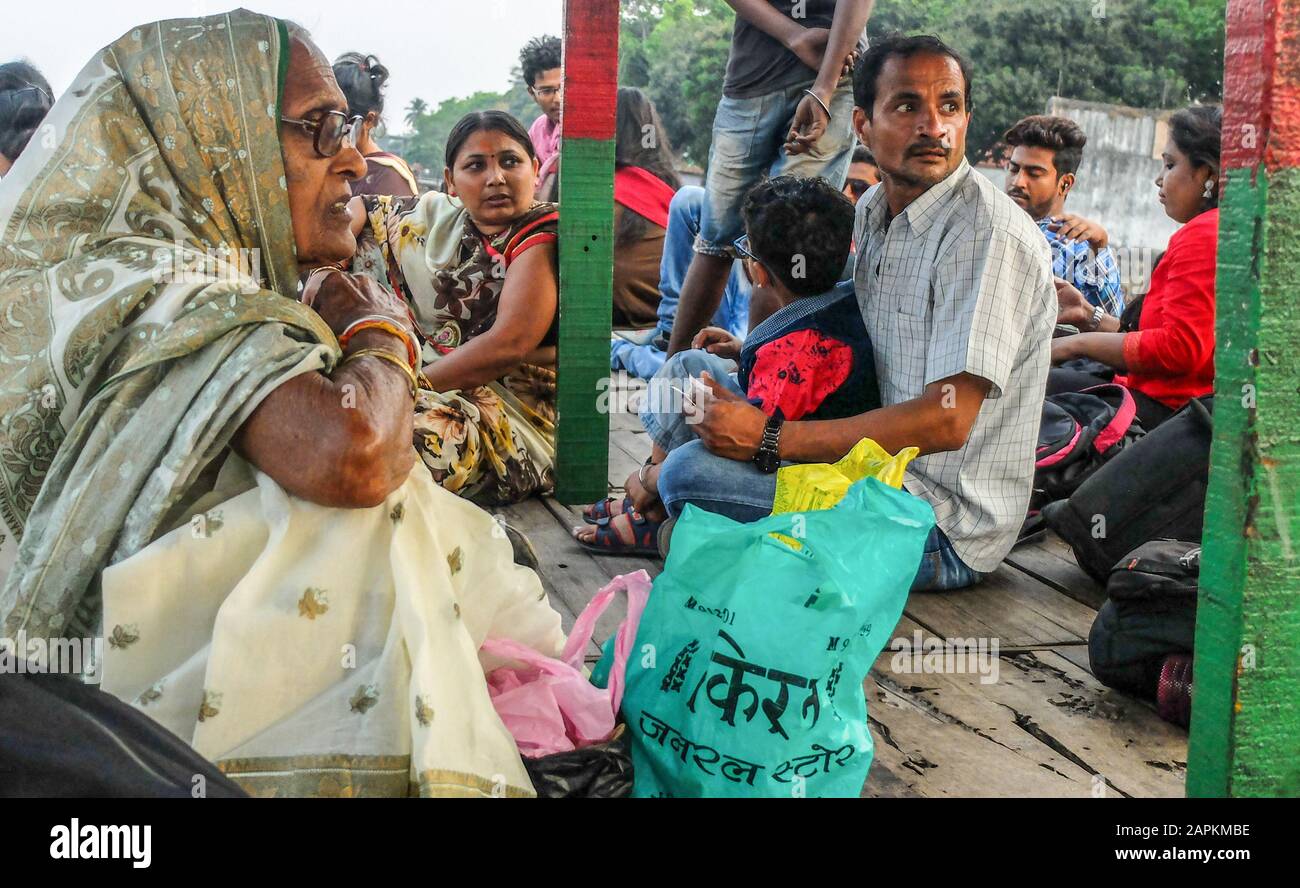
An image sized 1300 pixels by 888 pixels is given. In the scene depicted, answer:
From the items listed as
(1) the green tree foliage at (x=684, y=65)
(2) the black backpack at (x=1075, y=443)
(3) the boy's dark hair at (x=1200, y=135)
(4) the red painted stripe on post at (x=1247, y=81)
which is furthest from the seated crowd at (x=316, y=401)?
(1) the green tree foliage at (x=684, y=65)

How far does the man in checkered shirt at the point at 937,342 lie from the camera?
2742mm

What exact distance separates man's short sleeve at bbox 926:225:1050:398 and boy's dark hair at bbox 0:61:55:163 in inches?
134

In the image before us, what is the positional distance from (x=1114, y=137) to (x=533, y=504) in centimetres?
1544

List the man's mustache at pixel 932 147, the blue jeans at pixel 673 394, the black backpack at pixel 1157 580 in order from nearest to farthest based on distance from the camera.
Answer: the black backpack at pixel 1157 580 < the man's mustache at pixel 932 147 < the blue jeans at pixel 673 394

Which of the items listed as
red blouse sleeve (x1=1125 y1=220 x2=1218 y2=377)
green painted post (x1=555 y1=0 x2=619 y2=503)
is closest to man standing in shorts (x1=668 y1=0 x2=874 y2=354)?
green painted post (x1=555 y1=0 x2=619 y2=503)

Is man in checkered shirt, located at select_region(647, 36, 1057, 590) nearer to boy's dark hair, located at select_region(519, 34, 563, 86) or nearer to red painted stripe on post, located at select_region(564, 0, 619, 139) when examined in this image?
red painted stripe on post, located at select_region(564, 0, 619, 139)

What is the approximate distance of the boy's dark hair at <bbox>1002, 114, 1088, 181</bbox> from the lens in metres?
4.95

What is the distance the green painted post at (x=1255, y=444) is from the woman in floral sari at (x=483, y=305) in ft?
7.97

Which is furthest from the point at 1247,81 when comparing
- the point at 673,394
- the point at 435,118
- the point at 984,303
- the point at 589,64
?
the point at 435,118

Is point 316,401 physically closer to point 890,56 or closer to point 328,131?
point 328,131

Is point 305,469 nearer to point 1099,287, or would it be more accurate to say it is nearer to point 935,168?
point 935,168

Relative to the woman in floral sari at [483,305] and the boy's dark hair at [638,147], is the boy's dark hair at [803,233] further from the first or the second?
the boy's dark hair at [638,147]

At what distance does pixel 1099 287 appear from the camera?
190 inches
